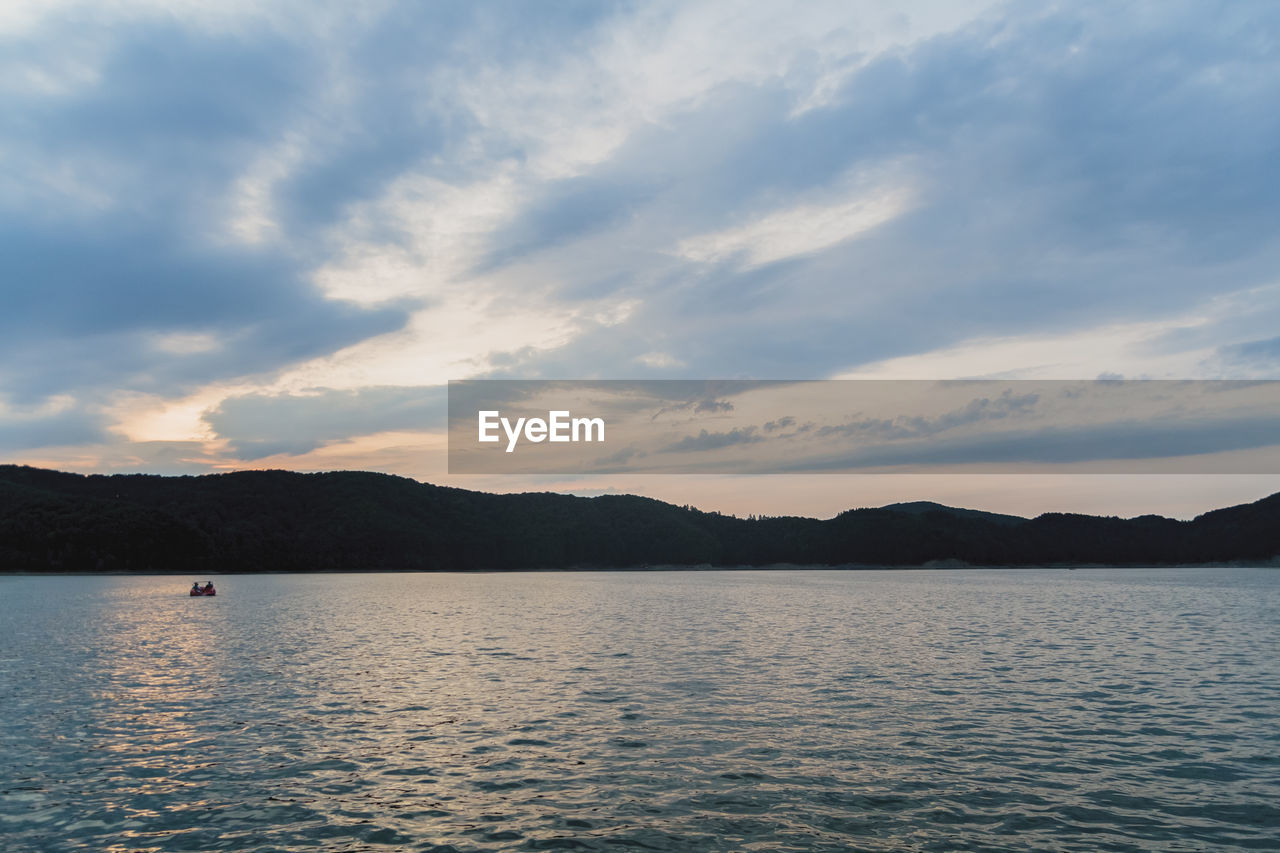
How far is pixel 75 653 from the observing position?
64.4m

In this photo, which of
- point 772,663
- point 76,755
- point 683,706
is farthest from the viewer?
point 772,663

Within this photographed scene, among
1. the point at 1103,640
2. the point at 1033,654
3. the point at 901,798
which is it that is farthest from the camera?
the point at 1103,640

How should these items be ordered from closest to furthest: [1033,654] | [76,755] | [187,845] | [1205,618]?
[187,845] < [76,755] < [1033,654] < [1205,618]

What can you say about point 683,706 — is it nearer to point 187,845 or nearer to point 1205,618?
point 187,845

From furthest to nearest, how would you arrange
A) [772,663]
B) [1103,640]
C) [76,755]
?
[1103,640]
[772,663]
[76,755]

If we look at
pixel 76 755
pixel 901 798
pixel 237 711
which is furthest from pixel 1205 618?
pixel 76 755

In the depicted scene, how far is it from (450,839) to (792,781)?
37.2 ft

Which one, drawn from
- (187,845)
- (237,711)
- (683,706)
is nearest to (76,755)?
(237,711)

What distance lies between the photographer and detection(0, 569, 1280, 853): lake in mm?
22188

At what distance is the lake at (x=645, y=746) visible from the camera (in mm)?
22188

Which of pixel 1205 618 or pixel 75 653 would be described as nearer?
pixel 75 653

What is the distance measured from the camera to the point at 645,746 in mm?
31391

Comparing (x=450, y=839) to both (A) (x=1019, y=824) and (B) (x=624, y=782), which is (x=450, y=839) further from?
(A) (x=1019, y=824)

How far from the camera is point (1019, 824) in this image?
22.2 metres
